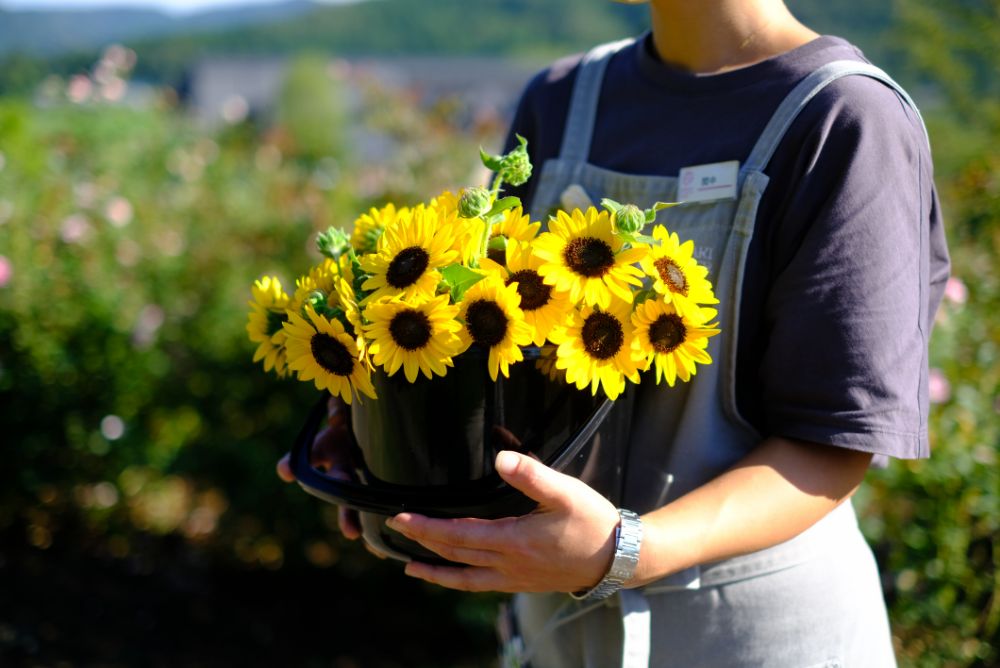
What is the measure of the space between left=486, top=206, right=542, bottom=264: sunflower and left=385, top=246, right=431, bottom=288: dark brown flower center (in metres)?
0.09

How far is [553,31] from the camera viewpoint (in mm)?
72188

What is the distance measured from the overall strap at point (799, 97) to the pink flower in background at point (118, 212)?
3.40m

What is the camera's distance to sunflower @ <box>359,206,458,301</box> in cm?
95

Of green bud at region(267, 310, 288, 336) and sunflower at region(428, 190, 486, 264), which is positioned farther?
green bud at region(267, 310, 288, 336)

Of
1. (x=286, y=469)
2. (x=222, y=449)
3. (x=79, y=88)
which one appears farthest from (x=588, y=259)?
(x=79, y=88)

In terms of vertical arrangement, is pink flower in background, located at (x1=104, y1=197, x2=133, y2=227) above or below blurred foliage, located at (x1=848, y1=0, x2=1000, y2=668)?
above

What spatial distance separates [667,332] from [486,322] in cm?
20

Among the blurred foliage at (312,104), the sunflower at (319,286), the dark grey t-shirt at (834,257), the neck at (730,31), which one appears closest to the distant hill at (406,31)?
the blurred foliage at (312,104)

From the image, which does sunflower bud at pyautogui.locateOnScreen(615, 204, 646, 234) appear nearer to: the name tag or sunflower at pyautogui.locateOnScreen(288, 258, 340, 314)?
the name tag

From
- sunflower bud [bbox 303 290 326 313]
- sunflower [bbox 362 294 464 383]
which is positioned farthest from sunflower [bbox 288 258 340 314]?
sunflower [bbox 362 294 464 383]

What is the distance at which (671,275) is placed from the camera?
948 millimetres

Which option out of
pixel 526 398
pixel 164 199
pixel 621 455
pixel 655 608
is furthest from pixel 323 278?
pixel 164 199

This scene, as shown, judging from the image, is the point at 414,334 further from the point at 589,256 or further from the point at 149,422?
the point at 149,422

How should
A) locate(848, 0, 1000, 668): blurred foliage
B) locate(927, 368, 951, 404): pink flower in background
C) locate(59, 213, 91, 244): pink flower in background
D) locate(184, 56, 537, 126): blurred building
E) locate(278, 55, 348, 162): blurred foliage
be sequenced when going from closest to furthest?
locate(848, 0, 1000, 668): blurred foliage
locate(927, 368, 951, 404): pink flower in background
locate(59, 213, 91, 244): pink flower in background
locate(278, 55, 348, 162): blurred foliage
locate(184, 56, 537, 126): blurred building
